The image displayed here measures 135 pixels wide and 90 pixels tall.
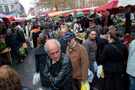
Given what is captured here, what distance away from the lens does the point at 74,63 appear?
228cm

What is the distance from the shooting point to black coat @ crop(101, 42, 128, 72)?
7.60 ft

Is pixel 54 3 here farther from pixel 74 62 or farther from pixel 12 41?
pixel 74 62

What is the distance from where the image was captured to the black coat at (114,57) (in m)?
2.32

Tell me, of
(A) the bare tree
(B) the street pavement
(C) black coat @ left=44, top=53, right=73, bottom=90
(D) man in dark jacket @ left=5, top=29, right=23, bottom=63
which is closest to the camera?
(C) black coat @ left=44, top=53, right=73, bottom=90

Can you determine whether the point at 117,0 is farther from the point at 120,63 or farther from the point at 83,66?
the point at 83,66

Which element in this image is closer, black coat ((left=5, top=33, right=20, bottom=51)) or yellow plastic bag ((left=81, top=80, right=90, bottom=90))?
yellow plastic bag ((left=81, top=80, right=90, bottom=90))

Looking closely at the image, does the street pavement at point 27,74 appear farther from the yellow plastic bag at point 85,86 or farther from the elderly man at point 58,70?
the elderly man at point 58,70

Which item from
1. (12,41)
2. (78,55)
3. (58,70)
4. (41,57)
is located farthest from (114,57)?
(12,41)

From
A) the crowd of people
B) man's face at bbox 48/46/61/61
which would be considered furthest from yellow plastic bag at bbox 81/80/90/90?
man's face at bbox 48/46/61/61

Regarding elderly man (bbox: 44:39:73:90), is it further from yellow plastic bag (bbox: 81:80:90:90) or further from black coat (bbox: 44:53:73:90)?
yellow plastic bag (bbox: 81:80:90:90)

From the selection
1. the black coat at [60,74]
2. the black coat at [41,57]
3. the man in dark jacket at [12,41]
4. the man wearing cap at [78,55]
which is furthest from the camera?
the man in dark jacket at [12,41]

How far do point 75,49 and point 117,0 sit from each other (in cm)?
307

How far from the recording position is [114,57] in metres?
2.39

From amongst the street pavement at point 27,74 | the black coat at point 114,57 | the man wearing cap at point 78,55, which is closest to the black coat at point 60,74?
the man wearing cap at point 78,55
